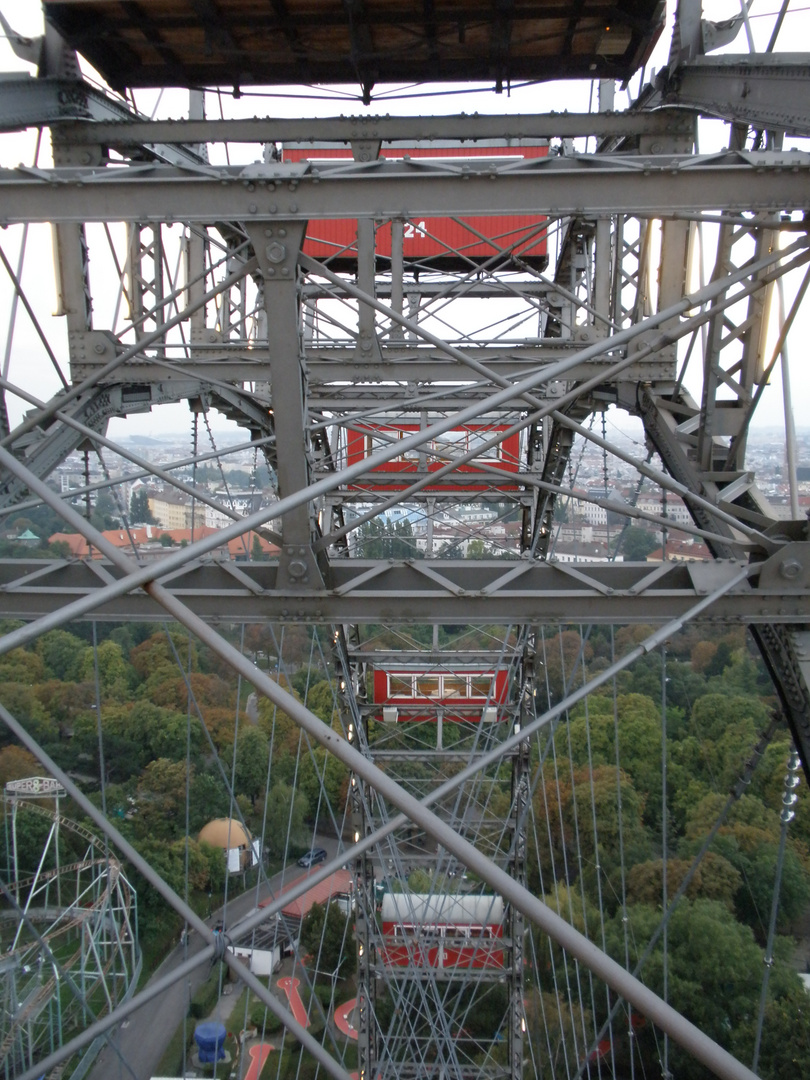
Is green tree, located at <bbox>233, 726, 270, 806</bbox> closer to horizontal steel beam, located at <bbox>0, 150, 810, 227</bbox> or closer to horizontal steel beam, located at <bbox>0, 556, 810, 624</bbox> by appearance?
horizontal steel beam, located at <bbox>0, 556, 810, 624</bbox>

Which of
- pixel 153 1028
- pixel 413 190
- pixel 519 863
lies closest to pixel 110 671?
pixel 153 1028

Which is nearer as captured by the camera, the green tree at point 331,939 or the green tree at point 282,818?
the green tree at point 331,939

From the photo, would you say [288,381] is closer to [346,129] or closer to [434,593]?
[434,593]

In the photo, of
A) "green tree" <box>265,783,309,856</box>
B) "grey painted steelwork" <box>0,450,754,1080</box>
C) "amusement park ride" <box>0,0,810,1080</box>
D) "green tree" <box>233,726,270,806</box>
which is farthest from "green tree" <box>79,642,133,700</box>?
"grey painted steelwork" <box>0,450,754,1080</box>

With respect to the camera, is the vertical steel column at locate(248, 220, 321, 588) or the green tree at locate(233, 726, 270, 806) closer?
the vertical steel column at locate(248, 220, 321, 588)

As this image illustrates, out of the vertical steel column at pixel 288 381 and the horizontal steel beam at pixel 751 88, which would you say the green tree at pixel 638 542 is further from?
the vertical steel column at pixel 288 381

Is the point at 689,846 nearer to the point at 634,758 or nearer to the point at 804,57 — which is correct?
the point at 634,758

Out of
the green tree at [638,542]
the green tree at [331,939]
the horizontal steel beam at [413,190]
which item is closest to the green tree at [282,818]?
the green tree at [331,939]
